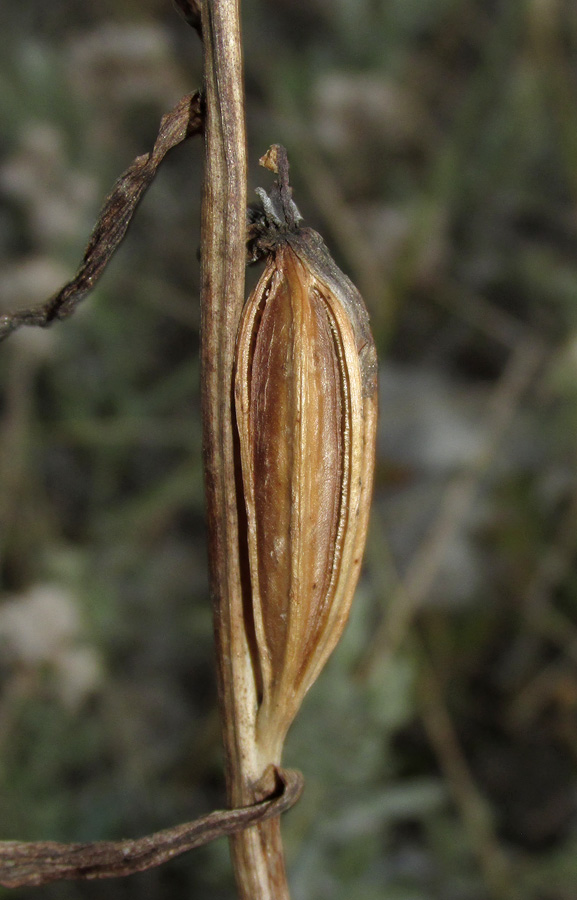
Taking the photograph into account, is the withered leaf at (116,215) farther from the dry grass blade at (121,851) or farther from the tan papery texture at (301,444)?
the dry grass blade at (121,851)

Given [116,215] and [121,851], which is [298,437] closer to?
[116,215]

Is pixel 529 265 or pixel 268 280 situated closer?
pixel 268 280

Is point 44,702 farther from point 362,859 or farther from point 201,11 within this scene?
point 201,11

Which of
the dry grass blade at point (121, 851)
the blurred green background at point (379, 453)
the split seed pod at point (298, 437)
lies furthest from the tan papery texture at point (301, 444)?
the blurred green background at point (379, 453)

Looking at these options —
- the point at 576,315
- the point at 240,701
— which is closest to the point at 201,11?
the point at 240,701

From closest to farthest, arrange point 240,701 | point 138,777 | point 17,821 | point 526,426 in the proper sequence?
point 240,701 → point 17,821 → point 138,777 → point 526,426

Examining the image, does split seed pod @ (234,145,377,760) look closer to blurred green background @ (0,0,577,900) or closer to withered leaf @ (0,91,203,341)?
withered leaf @ (0,91,203,341)
